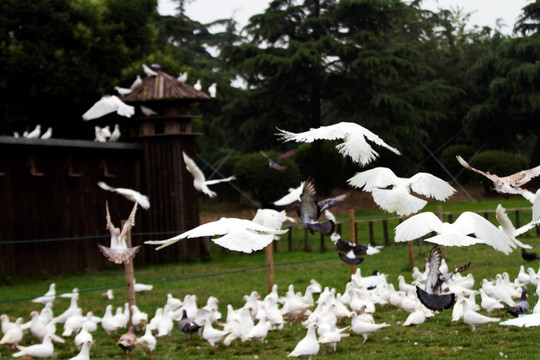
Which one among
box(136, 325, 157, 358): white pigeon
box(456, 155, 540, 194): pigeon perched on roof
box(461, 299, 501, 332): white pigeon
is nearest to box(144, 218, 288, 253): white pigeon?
box(456, 155, 540, 194): pigeon perched on roof

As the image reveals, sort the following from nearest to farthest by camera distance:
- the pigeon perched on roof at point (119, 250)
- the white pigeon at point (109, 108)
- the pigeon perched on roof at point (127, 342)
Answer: the pigeon perched on roof at point (119, 250) < the pigeon perched on roof at point (127, 342) < the white pigeon at point (109, 108)

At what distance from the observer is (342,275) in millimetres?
11859

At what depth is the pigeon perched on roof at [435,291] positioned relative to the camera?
4387 mm

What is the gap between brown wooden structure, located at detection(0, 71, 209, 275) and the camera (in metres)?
12.5

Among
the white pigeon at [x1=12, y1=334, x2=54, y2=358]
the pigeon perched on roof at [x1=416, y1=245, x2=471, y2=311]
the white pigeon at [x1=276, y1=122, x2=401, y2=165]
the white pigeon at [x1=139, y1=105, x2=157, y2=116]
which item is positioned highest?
the white pigeon at [x1=139, y1=105, x2=157, y2=116]

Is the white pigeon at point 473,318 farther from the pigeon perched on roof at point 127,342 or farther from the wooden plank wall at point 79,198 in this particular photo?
the wooden plank wall at point 79,198

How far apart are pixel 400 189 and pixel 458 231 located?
791mm

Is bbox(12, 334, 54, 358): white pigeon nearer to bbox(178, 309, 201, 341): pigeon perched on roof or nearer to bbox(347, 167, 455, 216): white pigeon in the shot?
bbox(178, 309, 201, 341): pigeon perched on roof

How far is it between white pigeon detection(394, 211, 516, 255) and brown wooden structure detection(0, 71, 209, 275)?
7822mm

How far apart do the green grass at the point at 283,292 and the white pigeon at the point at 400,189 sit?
168cm

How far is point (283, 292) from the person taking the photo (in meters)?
10.7

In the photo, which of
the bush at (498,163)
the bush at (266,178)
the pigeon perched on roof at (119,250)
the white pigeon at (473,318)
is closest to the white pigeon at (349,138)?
the pigeon perched on roof at (119,250)

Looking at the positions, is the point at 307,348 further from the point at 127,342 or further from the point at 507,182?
the point at 507,182

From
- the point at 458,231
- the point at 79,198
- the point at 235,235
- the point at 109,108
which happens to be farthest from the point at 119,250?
the point at 79,198
